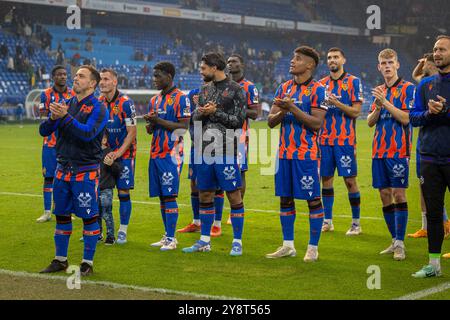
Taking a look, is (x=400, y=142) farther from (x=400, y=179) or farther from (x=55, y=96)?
(x=55, y=96)

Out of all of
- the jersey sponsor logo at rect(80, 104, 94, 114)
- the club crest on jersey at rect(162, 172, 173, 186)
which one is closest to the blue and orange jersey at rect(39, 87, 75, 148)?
the club crest on jersey at rect(162, 172, 173, 186)

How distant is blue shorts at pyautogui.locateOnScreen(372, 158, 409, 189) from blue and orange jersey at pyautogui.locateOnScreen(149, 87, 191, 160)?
2418 millimetres

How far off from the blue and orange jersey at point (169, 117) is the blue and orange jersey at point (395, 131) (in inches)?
92.2

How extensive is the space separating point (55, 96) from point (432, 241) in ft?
20.3

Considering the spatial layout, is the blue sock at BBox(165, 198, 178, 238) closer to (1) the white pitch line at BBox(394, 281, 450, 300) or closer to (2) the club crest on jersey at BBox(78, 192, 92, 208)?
(2) the club crest on jersey at BBox(78, 192, 92, 208)

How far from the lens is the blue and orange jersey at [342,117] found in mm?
10148

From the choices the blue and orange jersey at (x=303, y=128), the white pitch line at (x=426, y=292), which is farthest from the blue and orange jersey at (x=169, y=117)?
the white pitch line at (x=426, y=292)

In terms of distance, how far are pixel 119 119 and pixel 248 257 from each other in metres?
2.43

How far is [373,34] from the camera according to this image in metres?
63.5

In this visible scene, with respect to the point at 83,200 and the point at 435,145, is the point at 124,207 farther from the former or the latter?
the point at 435,145

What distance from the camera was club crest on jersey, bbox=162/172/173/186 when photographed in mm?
9023

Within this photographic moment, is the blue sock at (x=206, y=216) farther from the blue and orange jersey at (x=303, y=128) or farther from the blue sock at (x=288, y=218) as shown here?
the blue and orange jersey at (x=303, y=128)
